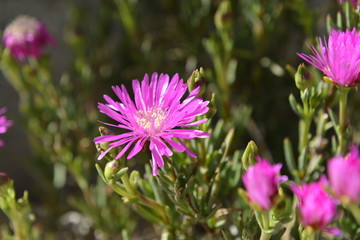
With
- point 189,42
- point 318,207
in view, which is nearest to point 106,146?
point 318,207

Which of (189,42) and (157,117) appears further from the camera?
(189,42)

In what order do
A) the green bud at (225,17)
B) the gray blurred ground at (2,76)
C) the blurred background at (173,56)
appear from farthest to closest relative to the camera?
the gray blurred ground at (2,76) < the blurred background at (173,56) < the green bud at (225,17)

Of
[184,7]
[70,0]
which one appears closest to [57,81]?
[70,0]

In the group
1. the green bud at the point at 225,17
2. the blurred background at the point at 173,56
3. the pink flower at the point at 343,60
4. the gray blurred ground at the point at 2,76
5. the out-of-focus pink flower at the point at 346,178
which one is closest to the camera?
the out-of-focus pink flower at the point at 346,178

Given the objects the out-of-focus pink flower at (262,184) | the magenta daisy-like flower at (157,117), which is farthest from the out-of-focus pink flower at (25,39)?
the out-of-focus pink flower at (262,184)

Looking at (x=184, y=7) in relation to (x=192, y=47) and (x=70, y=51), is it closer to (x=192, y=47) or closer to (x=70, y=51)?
(x=192, y=47)

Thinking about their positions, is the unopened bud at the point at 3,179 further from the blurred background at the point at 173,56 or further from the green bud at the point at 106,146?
the blurred background at the point at 173,56

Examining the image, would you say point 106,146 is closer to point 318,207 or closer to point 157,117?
point 157,117
